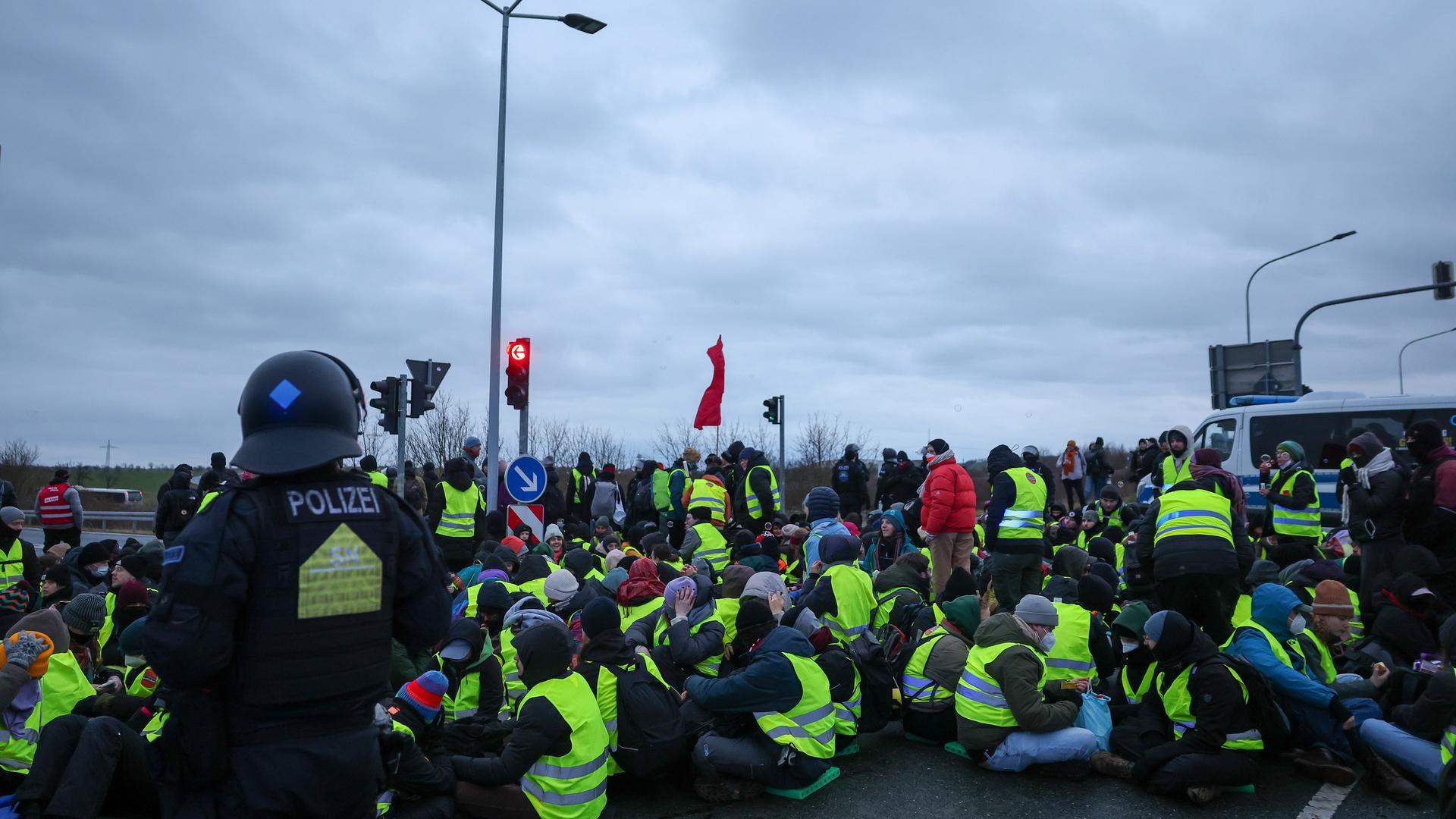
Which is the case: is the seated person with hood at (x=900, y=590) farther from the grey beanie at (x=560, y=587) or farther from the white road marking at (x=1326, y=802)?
the white road marking at (x=1326, y=802)

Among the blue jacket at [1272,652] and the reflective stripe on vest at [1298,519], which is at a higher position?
the reflective stripe on vest at [1298,519]

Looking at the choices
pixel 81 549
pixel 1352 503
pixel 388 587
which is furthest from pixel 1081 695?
pixel 81 549

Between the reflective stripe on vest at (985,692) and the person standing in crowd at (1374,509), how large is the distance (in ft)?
12.1

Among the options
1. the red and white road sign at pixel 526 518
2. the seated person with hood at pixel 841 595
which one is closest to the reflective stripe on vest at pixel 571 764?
the seated person with hood at pixel 841 595

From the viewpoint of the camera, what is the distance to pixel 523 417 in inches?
539

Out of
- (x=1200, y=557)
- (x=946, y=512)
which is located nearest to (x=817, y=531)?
(x=946, y=512)

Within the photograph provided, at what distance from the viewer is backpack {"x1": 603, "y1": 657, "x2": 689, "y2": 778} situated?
590 cm

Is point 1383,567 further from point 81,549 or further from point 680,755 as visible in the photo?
point 81,549

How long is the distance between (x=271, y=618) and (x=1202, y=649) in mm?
5288

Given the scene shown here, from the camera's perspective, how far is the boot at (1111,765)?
20.4 ft

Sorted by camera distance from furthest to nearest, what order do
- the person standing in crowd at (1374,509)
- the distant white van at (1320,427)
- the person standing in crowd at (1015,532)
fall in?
the distant white van at (1320,427), the person standing in crowd at (1015,532), the person standing in crowd at (1374,509)

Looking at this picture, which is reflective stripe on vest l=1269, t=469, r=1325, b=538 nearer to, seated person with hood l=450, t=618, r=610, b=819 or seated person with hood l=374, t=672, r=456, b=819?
seated person with hood l=450, t=618, r=610, b=819

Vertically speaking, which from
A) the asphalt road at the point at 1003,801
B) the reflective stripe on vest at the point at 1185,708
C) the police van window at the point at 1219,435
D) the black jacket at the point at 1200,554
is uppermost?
the police van window at the point at 1219,435

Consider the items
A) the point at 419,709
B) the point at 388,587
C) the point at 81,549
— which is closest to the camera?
the point at 388,587
